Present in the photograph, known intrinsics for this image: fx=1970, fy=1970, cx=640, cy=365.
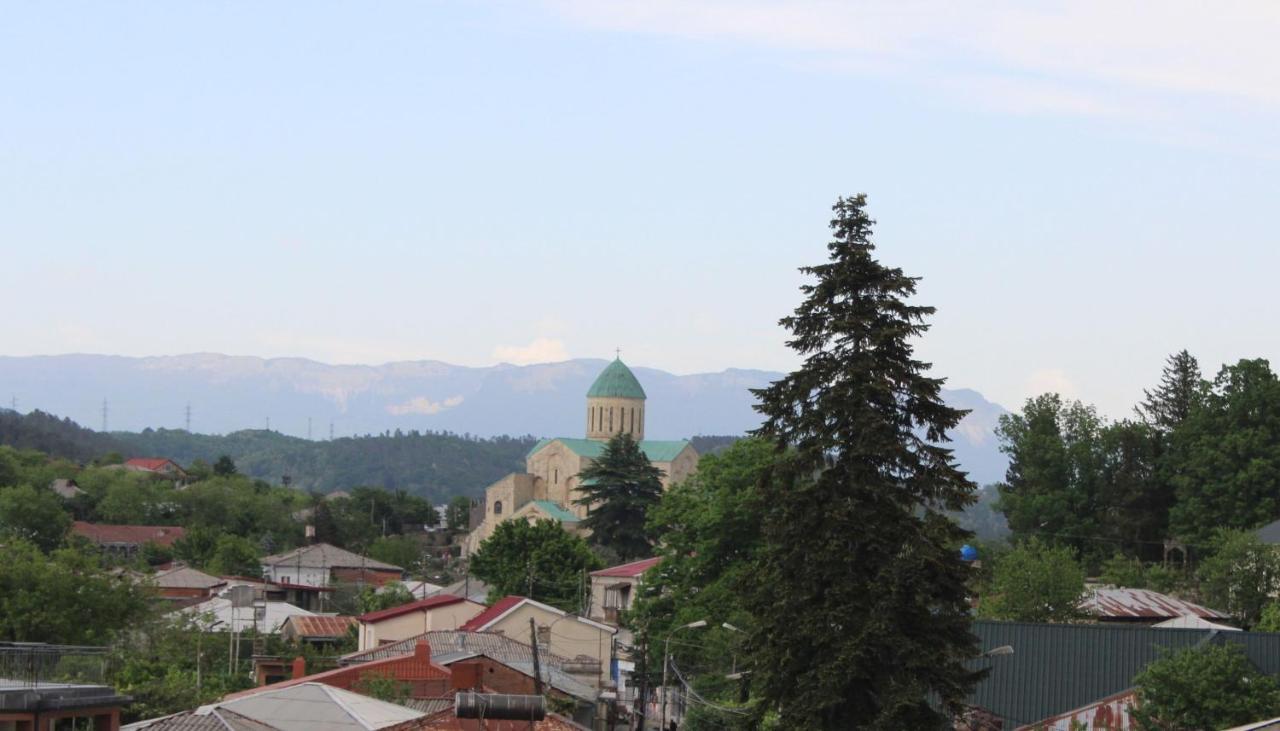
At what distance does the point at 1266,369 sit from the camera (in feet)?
245

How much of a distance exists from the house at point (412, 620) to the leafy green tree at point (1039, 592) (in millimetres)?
15428

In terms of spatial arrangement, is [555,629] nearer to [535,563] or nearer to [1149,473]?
[535,563]

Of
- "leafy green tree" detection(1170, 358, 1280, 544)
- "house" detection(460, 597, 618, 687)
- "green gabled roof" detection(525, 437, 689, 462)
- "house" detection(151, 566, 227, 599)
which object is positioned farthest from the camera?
"green gabled roof" detection(525, 437, 689, 462)

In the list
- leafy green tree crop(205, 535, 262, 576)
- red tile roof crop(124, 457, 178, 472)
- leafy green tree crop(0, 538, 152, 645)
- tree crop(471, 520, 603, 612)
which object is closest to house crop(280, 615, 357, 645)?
leafy green tree crop(0, 538, 152, 645)

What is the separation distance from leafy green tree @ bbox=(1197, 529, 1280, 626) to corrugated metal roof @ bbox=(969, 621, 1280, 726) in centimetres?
1969

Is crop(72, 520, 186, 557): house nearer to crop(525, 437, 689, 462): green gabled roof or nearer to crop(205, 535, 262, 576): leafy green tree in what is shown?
crop(205, 535, 262, 576): leafy green tree

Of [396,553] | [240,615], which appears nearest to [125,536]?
[396,553]

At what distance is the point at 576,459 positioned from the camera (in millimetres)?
142500

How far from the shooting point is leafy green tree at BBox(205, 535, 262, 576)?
97562 millimetres

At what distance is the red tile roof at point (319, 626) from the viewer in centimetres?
6021

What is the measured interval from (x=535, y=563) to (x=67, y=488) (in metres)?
73.1

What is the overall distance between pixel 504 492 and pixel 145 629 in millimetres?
85375

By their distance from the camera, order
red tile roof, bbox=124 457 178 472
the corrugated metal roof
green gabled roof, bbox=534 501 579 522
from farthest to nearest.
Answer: red tile roof, bbox=124 457 178 472
green gabled roof, bbox=534 501 579 522
the corrugated metal roof

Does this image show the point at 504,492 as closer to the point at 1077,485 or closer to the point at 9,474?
the point at 9,474
